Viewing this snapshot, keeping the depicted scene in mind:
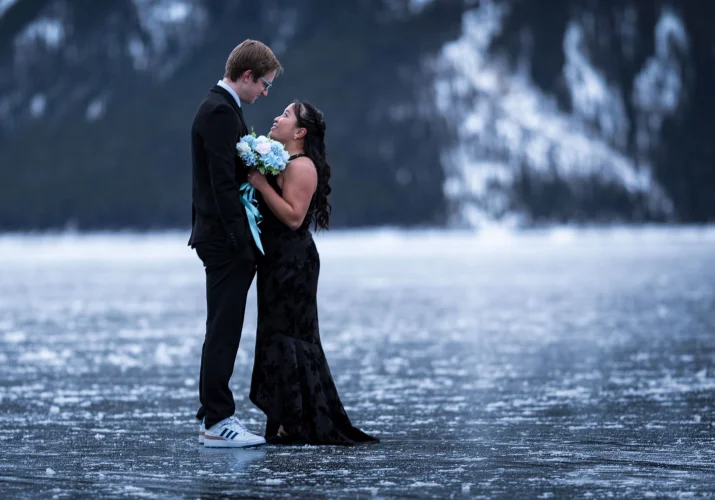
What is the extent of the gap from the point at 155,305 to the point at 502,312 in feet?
20.5

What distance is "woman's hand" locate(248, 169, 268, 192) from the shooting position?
6988mm

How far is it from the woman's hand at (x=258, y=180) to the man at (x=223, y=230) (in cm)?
10

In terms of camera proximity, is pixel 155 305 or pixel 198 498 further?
pixel 155 305

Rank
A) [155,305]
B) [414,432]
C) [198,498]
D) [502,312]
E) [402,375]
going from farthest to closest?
[155,305], [502,312], [402,375], [414,432], [198,498]

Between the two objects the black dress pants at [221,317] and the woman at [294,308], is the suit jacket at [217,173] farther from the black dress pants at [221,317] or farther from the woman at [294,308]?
the woman at [294,308]

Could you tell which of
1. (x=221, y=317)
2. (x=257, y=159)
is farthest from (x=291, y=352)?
(x=257, y=159)

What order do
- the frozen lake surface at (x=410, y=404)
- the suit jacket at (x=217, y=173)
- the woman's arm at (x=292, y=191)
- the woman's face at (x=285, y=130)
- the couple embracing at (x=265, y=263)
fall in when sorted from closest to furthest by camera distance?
the frozen lake surface at (x=410, y=404)
the suit jacket at (x=217, y=173)
the couple embracing at (x=265, y=263)
the woman's arm at (x=292, y=191)
the woman's face at (x=285, y=130)

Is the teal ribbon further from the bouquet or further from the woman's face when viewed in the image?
the woman's face

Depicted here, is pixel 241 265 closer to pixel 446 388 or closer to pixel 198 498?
pixel 198 498

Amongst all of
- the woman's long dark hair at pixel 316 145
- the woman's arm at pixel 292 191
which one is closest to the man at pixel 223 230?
the woman's arm at pixel 292 191

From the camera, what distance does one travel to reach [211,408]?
6887 millimetres

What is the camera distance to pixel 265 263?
23.4ft

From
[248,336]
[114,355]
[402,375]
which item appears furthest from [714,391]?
[248,336]

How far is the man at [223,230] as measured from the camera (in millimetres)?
6711
